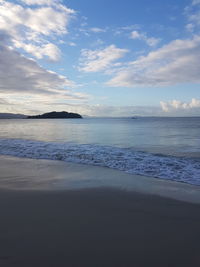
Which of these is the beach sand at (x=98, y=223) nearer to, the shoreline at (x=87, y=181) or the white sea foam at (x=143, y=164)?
the shoreline at (x=87, y=181)

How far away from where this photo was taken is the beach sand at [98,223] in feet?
10.6

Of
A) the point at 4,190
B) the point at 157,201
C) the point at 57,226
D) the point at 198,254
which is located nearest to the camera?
the point at 198,254

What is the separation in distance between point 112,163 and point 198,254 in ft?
23.3

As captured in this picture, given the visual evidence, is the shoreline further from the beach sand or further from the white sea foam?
the white sea foam

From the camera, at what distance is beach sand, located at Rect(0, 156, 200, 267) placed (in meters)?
3.23

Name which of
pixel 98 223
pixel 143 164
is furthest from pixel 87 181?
pixel 143 164

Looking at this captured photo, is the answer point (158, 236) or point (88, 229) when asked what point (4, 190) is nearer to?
point (88, 229)

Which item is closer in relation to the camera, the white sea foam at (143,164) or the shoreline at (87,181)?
the shoreline at (87,181)

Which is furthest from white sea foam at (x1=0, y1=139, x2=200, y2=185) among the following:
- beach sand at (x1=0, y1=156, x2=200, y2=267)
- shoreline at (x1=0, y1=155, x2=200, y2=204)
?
beach sand at (x1=0, y1=156, x2=200, y2=267)

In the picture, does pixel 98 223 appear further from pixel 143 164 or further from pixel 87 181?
pixel 143 164

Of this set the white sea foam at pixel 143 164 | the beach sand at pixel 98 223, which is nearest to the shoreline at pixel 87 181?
the beach sand at pixel 98 223

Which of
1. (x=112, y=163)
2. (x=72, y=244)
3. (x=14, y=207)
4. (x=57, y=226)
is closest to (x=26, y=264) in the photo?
(x=72, y=244)

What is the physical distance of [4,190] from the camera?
622 centimetres

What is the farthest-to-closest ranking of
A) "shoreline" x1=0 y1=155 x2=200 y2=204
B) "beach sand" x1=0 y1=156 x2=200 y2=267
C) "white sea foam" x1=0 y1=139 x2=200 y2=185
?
"white sea foam" x1=0 y1=139 x2=200 y2=185
"shoreline" x1=0 y1=155 x2=200 y2=204
"beach sand" x1=0 y1=156 x2=200 y2=267
